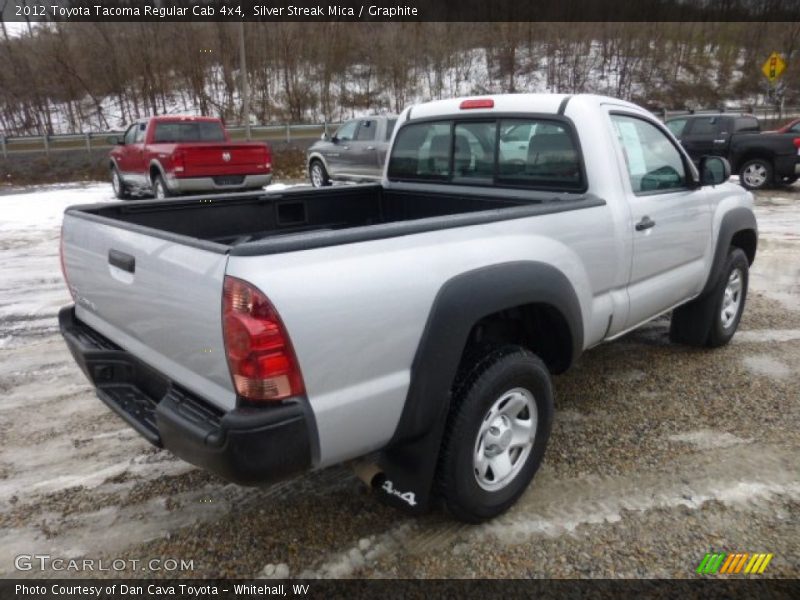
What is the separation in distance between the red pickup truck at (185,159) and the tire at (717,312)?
30.8 ft

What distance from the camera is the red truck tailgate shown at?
11.4 metres

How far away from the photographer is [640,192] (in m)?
3.48

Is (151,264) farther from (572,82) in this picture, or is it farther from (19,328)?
(572,82)

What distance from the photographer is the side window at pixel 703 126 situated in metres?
15.2

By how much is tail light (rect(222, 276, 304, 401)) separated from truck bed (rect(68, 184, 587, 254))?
57 cm

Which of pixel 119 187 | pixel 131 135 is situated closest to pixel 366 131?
pixel 131 135

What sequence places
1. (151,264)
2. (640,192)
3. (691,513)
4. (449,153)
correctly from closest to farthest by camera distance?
(151,264), (691,513), (640,192), (449,153)

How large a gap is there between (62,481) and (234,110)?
115ft

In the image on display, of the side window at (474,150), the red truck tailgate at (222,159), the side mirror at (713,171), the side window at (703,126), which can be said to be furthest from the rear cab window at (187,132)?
the side window at (703,126)

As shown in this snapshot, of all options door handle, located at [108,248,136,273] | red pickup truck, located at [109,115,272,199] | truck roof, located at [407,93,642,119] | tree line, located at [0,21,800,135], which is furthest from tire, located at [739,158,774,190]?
tree line, located at [0,21,800,135]

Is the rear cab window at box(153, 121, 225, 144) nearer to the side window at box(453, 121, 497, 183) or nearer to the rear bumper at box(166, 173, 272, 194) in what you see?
the rear bumper at box(166, 173, 272, 194)

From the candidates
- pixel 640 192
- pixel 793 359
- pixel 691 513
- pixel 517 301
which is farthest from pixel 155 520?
pixel 793 359

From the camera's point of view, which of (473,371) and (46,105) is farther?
(46,105)

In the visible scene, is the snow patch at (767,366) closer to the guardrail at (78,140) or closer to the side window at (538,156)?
the side window at (538,156)
